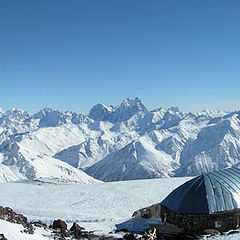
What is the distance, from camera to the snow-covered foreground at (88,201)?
42.4 meters

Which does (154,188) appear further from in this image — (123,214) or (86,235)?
(86,235)

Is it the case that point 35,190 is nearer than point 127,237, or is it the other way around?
point 127,237

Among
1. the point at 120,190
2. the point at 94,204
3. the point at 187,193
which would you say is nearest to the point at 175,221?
the point at 187,193

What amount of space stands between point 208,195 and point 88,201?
25.9 metres

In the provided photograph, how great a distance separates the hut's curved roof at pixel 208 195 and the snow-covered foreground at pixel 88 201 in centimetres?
754

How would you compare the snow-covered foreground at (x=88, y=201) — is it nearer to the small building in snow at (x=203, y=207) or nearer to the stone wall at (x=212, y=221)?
the small building in snow at (x=203, y=207)

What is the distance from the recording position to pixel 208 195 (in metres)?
31.6

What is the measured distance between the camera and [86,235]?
2894 centimetres

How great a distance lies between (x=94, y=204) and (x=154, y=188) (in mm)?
11951

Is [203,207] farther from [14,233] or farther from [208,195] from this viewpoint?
[14,233]

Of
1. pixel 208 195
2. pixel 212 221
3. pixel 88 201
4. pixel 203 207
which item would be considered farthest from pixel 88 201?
pixel 212 221

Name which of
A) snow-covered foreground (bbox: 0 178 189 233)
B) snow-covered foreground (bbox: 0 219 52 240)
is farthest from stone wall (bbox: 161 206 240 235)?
snow-covered foreground (bbox: 0 219 52 240)

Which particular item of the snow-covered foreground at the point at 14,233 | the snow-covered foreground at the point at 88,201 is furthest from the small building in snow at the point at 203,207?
the snow-covered foreground at the point at 14,233

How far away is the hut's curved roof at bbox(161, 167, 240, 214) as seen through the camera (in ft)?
102
